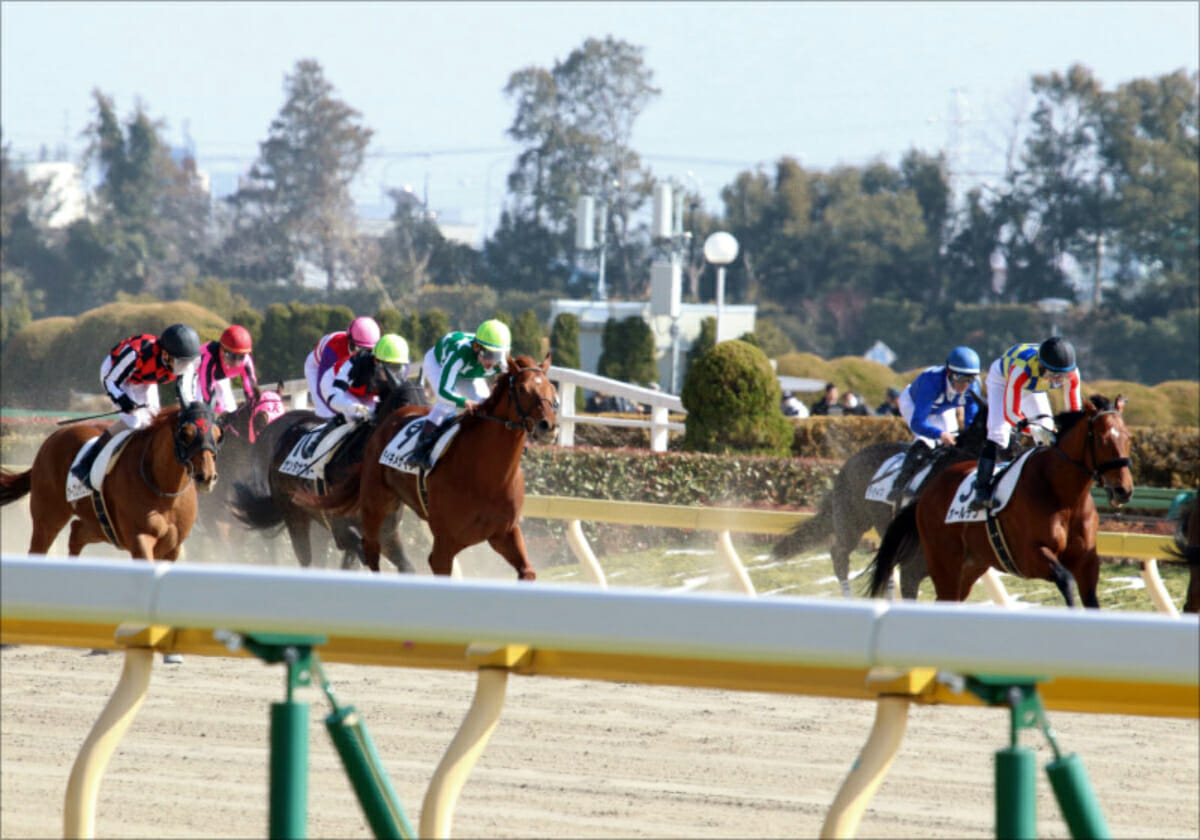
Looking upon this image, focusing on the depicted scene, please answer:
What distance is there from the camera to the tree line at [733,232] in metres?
42.2

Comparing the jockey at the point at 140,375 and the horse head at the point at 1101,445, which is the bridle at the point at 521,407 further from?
the horse head at the point at 1101,445

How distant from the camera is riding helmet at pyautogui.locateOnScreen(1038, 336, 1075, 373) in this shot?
7.25 meters

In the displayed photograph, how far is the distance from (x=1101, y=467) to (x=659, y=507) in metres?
3.95

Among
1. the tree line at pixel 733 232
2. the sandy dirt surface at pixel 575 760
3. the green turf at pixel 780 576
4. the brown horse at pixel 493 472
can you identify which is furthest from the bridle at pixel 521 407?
the tree line at pixel 733 232

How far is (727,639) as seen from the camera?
97.5 inches

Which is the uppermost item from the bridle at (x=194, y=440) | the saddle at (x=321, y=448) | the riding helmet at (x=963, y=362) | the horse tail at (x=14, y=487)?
the riding helmet at (x=963, y=362)

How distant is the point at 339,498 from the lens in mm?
8789

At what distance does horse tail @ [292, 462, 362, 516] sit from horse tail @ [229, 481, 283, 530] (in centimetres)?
74

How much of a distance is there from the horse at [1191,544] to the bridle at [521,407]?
3079mm

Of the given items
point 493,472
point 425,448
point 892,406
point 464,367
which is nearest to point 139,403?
point 425,448

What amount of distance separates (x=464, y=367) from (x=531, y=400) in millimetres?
987

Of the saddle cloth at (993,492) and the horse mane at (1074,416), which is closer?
the horse mane at (1074,416)

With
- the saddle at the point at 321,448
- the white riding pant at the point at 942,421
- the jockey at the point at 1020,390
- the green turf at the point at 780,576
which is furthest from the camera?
the green turf at the point at 780,576

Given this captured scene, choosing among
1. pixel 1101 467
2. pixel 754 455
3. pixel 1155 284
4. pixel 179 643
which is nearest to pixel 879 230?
pixel 1155 284
